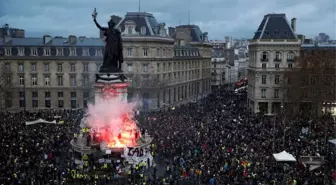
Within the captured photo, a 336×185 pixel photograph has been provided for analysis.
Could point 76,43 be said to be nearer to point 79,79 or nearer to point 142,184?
point 79,79

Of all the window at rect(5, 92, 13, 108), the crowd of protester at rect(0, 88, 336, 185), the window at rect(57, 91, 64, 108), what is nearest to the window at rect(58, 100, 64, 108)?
the window at rect(57, 91, 64, 108)

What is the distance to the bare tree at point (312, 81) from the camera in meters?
60.9

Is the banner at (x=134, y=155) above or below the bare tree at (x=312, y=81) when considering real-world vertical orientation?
below

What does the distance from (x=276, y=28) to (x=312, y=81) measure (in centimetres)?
1447

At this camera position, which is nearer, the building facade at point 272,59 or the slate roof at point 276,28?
the building facade at point 272,59

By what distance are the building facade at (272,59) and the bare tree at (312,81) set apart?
3.17 metres

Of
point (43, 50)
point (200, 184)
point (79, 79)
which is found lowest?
point (200, 184)

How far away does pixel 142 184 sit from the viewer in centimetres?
3039

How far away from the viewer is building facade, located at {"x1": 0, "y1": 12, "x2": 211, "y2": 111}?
75062mm

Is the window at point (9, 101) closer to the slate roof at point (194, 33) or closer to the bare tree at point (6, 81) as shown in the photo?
the bare tree at point (6, 81)

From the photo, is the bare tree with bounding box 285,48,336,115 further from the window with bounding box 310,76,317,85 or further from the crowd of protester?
the crowd of protester

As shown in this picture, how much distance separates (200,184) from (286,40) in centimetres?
5097

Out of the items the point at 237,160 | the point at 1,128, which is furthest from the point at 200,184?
the point at 1,128

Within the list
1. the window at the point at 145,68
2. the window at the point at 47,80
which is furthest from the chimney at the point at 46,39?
the window at the point at 145,68
